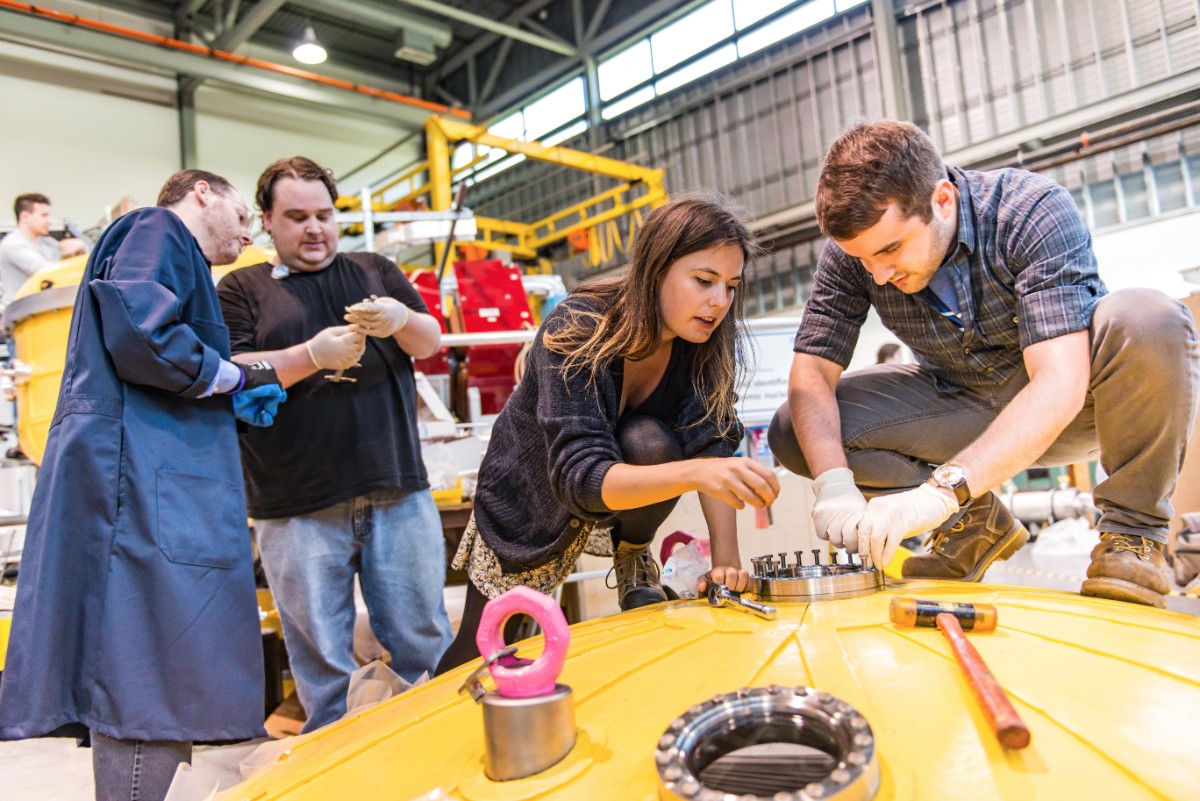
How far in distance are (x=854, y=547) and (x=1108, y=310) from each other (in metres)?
0.71

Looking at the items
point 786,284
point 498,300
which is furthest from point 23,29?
point 786,284

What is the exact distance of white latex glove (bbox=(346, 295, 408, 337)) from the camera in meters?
2.22

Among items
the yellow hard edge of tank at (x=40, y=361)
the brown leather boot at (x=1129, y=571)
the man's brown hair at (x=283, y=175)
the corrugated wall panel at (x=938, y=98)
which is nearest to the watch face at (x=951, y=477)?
the brown leather boot at (x=1129, y=571)

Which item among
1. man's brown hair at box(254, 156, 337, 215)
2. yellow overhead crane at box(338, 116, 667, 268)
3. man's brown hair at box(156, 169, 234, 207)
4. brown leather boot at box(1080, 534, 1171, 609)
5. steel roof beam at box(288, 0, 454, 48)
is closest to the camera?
brown leather boot at box(1080, 534, 1171, 609)

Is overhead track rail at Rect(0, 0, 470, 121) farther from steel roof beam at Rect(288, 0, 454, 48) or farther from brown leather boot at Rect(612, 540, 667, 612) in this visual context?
brown leather boot at Rect(612, 540, 667, 612)

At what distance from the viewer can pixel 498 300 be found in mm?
4941

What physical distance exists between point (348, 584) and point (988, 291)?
1795 mm

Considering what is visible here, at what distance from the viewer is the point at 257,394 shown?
197 centimetres

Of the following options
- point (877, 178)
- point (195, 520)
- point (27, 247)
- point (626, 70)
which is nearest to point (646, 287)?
point (877, 178)

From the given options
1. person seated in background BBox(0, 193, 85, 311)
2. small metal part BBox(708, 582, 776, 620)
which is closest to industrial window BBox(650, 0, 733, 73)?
person seated in background BBox(0, 193, 85, 311)

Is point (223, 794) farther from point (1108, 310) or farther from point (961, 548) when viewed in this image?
point (1108, 310)

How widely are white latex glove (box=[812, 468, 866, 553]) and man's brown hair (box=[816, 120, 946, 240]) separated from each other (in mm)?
499

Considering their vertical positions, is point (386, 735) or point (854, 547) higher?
point (854, 547)

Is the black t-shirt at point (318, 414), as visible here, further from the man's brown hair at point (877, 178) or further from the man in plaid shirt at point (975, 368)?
the man's brown hair at point (877, 178)
